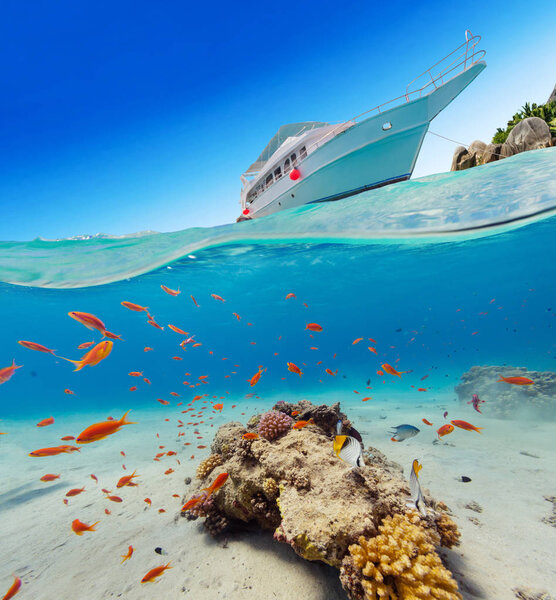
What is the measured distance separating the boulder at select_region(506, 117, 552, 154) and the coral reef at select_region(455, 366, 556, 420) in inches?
483

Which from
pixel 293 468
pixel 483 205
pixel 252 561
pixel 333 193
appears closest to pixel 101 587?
pixel 252 561

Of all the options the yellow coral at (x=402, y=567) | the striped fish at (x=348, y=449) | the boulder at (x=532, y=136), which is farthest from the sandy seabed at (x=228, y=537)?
the boulder at (x=532, y=136)

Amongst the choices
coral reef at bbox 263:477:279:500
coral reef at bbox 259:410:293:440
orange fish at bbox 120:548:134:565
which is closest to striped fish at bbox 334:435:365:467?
coral reef at bbox 263:477:279:500

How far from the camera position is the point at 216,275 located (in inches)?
866

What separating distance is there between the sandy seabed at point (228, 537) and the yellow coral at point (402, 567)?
887mm

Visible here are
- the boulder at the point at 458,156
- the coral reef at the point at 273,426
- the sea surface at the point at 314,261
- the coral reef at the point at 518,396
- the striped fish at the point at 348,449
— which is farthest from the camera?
the boulder at the point at 458,156

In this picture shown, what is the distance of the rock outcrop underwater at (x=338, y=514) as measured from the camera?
7.39ft

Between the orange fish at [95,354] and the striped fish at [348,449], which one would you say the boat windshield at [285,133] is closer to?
the orange fish at [95,354]

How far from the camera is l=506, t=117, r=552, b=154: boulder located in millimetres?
13317

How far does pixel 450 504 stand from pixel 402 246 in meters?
16.5

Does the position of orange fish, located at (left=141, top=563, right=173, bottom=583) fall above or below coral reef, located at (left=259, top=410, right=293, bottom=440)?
below

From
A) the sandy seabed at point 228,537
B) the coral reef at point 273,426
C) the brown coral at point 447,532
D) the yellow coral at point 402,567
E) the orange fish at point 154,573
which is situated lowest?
the sandy seabed at point 228,537

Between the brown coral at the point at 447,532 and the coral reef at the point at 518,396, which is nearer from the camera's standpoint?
the brown coral at the point at 447,532

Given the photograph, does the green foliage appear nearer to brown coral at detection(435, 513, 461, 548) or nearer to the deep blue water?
the deep blue water
